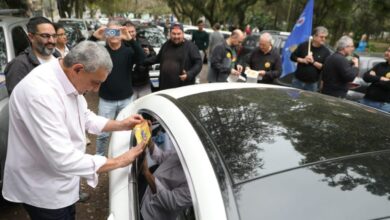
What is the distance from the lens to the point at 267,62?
16.3 feet

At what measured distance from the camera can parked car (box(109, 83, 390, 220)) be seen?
4.07ft

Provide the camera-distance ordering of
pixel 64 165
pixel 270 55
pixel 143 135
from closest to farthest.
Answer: pixel 64 165 → pixel 143 135 → pixel 270 55

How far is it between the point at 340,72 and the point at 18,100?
401 cm

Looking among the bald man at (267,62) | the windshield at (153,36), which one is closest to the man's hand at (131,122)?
the bald man at (267,62)

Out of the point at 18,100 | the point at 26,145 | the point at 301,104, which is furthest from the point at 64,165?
the point at 301,104

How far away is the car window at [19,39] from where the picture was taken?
424 cm

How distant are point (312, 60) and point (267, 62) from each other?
69cm

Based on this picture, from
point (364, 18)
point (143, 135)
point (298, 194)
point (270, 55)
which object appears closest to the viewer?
point (298, 194)

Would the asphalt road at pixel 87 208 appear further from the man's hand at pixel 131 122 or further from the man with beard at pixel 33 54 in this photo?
the man's hand at pixel 131 122

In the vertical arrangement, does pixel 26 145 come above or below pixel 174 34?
below

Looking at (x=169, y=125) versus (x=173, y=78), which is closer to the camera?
(x=169, y=125)

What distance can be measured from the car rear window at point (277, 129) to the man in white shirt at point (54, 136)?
0.50 m

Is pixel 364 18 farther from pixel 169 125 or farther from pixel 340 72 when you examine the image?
pixel 169 125

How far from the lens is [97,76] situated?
1708mm
